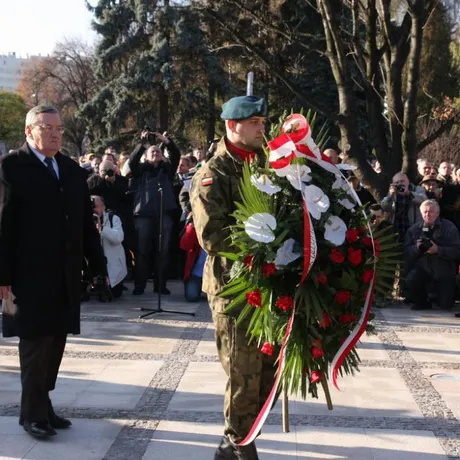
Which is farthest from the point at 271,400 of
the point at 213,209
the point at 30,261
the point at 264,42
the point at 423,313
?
the point at 264,42

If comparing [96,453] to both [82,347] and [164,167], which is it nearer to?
[82,347]

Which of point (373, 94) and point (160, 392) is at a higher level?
point (373, 94)

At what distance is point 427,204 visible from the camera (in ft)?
30.9

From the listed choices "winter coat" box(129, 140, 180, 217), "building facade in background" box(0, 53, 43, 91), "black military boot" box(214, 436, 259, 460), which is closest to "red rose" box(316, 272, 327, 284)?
"black military boot" box(214, 436, 259, 460)

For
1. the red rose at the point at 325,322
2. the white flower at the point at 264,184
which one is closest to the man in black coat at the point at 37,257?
the white flower at the point at 264,184

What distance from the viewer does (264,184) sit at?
3670mm

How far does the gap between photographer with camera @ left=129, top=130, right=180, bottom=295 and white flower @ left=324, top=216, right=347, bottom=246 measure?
6.14m

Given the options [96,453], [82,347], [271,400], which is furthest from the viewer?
[82,347]

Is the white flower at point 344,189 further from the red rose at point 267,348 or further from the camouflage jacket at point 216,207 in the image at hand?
the red rose at point 267,348

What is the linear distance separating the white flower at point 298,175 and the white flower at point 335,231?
0.74 feet

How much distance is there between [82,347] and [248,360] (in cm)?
359

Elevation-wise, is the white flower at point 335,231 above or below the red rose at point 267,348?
above

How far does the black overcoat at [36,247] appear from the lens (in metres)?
4.61

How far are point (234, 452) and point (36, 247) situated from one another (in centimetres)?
171
